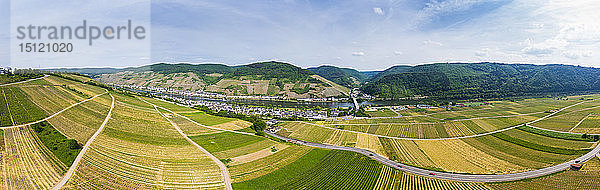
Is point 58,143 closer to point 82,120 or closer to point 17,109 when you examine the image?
point 82,120

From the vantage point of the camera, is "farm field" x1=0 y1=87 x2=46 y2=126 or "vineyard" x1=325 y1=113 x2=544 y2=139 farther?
"vineyard" x1=325 y1=113 x2=544 y2=139

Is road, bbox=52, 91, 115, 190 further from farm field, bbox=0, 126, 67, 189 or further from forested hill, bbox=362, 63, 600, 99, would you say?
forested hill, bbox=362, 63, 600, 99

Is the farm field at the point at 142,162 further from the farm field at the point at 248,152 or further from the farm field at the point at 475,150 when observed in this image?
the farm field at the point at 475,150

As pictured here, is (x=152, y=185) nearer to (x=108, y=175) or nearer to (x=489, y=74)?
(x=108, y=175)

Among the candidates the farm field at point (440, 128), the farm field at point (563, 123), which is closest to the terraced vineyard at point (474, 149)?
the farm field at point (440, 128)

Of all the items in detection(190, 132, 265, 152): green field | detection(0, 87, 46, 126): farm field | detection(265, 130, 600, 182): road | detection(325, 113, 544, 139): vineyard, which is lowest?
detection(265, 130, 600, 182): road

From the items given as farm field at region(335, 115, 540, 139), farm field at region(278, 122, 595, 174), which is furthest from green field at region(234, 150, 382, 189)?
farm field at region(335, 115, 540, 139)
